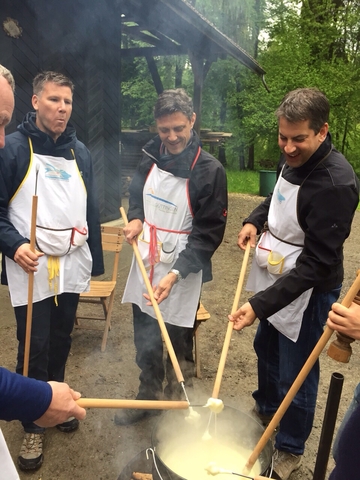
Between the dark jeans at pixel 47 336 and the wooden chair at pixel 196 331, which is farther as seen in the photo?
the wooden chair at pixel 196 331

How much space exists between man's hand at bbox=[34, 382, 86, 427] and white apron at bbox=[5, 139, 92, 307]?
1.14 meters

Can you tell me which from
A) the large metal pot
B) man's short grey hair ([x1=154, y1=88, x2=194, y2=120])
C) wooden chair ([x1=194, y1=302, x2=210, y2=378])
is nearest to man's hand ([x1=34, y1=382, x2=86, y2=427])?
the large metal pot

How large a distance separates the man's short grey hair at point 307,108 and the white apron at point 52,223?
148 cm

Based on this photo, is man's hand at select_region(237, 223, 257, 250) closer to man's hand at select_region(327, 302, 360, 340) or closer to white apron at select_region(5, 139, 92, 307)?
white apron at select_region(5, 139, 92, 307)

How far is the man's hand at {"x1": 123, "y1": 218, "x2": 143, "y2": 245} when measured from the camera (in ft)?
A: 9.69

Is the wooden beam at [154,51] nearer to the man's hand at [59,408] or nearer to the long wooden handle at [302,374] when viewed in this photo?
the long wooden handle at [302,374]

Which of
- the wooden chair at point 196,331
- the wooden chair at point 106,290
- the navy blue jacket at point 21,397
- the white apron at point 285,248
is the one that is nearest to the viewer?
the navy blue jacket at point 21,397

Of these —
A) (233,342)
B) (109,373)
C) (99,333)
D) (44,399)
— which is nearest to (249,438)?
(44,399)

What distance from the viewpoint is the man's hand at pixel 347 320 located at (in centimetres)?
154

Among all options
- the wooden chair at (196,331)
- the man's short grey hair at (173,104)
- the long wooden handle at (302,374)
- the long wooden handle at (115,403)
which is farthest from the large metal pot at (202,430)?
the man's short grey hair at (173,104)

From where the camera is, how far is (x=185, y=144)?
9.07ft

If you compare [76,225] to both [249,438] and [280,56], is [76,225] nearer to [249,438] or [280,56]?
[249,438]

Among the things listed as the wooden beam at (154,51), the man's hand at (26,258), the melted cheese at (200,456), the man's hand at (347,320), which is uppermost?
the wooden beam at (154,51)

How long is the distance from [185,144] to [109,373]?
7.58 ft
